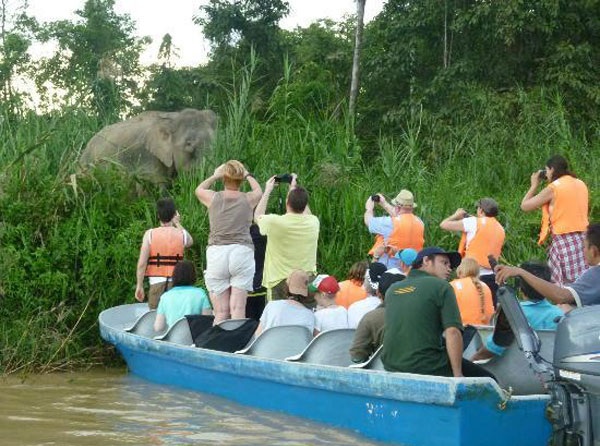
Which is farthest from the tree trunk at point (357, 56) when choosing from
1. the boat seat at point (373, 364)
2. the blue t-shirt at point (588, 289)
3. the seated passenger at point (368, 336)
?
the blue t-shirt at point (588, 289)

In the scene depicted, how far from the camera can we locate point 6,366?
10.9m

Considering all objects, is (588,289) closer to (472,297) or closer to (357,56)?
(472,297)

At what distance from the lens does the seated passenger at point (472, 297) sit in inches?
361

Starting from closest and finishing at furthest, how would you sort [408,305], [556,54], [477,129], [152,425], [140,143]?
[408,305], [152,425], [140,143], [477,129], [556,54]

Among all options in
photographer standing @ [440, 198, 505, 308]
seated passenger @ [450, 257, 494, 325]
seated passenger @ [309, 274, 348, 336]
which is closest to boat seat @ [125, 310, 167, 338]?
seated passenger @ [309, 274, 348, 336]

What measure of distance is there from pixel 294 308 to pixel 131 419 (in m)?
1.47

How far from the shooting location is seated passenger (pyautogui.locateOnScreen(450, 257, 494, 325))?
9.17 meters

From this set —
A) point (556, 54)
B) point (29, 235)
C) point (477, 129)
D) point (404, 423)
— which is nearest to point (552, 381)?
point (404, 423)

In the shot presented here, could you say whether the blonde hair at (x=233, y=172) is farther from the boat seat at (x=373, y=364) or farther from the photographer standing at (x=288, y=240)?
the boat seat at (x=373, y=364)

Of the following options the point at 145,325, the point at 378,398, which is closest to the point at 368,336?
the point at 378,398

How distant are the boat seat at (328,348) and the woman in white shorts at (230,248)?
181cm

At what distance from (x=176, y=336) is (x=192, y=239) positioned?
156cm

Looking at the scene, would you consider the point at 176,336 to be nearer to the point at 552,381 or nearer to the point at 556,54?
the point at 552,381

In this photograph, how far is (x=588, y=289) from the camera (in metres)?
6.71
